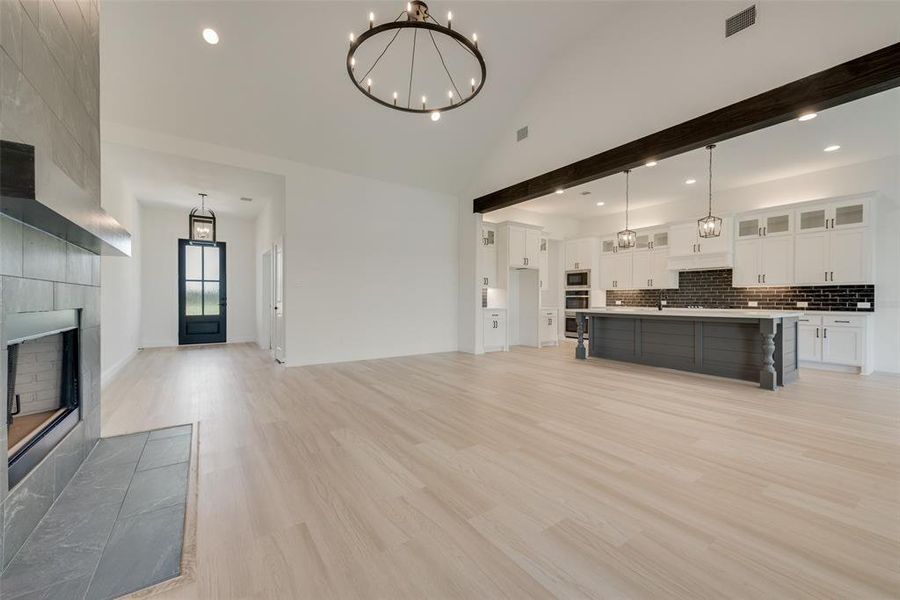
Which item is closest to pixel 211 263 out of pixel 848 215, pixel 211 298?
pixel 211 298

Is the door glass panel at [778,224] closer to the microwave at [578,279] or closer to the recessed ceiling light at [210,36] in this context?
the microwave at [578,279]

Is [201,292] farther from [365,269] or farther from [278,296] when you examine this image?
[365,269]

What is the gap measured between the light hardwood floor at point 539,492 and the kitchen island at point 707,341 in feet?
1.83

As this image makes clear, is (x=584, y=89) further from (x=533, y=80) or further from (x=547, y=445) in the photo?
(x=547, y=445)

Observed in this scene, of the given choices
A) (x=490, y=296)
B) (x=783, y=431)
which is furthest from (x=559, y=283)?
(x=783, y=431)

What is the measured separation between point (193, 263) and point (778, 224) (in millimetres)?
11725

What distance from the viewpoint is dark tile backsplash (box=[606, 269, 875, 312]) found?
17.4 ft

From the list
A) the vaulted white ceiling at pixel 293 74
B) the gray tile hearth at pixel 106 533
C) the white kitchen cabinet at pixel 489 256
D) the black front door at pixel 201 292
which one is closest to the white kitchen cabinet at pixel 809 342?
the white kitchen cabinet at pixel 489 256

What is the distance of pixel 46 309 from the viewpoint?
182 cm

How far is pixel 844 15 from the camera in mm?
2762

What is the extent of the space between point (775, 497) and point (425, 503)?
74.9 inches

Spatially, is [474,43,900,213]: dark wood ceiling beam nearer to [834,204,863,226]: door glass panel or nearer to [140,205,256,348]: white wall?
[834,204,863,226]: door glass panel

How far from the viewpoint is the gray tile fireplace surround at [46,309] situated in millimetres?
1396

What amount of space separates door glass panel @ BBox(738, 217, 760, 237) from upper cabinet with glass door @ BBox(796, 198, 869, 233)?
0.54 meters
